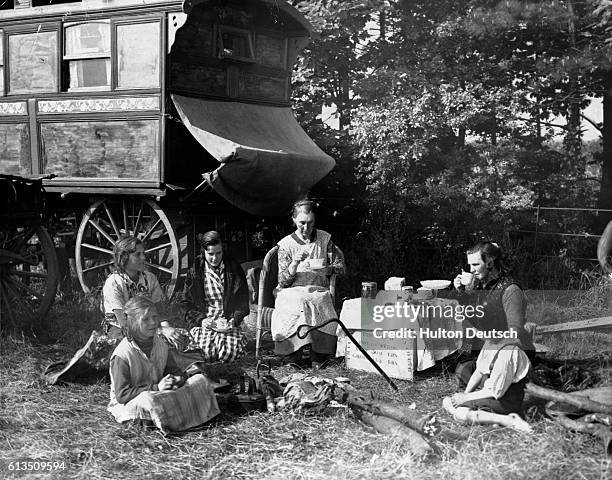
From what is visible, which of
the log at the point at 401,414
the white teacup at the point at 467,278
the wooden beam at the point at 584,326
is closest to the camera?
the log at the point at 401,414

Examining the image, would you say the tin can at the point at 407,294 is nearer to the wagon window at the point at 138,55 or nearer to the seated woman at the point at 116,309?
the seated woman at the point at 116,309

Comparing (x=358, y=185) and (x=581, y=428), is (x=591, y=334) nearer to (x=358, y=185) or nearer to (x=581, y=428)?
(x=581, y=428)

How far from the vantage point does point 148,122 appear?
8594 millimetres

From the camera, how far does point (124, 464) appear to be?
4.50 metres

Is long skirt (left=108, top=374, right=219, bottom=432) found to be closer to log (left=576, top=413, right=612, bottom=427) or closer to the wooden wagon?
log (left=576, top=413, right=612, bottom=427)

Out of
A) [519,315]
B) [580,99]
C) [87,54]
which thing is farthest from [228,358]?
[580,99]

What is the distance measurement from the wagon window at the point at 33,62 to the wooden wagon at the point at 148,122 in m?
0.02

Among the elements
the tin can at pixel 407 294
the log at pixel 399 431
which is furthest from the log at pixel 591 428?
the tin can at pixel 407 294

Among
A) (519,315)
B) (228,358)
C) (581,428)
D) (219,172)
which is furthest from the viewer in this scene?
(219,172)

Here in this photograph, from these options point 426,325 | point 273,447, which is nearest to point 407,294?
point 426,325

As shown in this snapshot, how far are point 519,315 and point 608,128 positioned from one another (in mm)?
8227

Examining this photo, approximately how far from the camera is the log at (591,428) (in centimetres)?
421

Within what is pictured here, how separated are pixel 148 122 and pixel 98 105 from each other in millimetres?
714

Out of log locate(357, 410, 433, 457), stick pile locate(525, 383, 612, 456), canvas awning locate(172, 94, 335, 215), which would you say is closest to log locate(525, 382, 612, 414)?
stick pile locate(525, 383, 612, 456)
